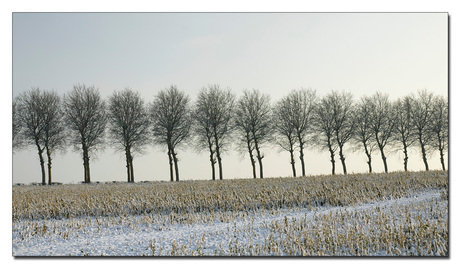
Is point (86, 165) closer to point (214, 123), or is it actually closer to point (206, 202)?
point (214, 123)

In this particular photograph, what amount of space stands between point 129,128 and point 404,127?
67.2ft

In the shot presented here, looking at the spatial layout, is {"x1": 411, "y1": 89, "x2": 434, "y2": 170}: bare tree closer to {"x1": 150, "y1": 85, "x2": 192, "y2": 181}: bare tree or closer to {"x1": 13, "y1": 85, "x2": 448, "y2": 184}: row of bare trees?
{"x1": 13, "y1": 85, "x2": 448, "y2": 184}: row of bare trees

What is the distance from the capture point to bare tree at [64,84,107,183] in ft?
82.3

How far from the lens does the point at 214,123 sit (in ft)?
101

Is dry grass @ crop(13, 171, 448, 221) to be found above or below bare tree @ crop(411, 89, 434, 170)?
below

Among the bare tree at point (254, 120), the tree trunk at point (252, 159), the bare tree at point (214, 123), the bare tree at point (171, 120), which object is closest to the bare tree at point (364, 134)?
the bare tree at point (254, 120)

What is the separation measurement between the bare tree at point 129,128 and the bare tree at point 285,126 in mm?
10683

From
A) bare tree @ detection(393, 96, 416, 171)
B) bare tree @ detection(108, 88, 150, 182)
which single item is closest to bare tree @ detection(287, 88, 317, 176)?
bare tree @ detection(393, 96, 416, 171)

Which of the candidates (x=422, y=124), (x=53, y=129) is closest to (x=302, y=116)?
(x=422, y=124)

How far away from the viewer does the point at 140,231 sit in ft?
33.6

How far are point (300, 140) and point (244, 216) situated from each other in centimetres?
2069

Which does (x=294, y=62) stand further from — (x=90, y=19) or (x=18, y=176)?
(x=18, y=176)

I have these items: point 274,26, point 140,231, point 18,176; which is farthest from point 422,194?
point 18,176

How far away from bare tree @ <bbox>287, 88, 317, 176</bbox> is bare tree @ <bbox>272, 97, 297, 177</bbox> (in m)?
0.24
